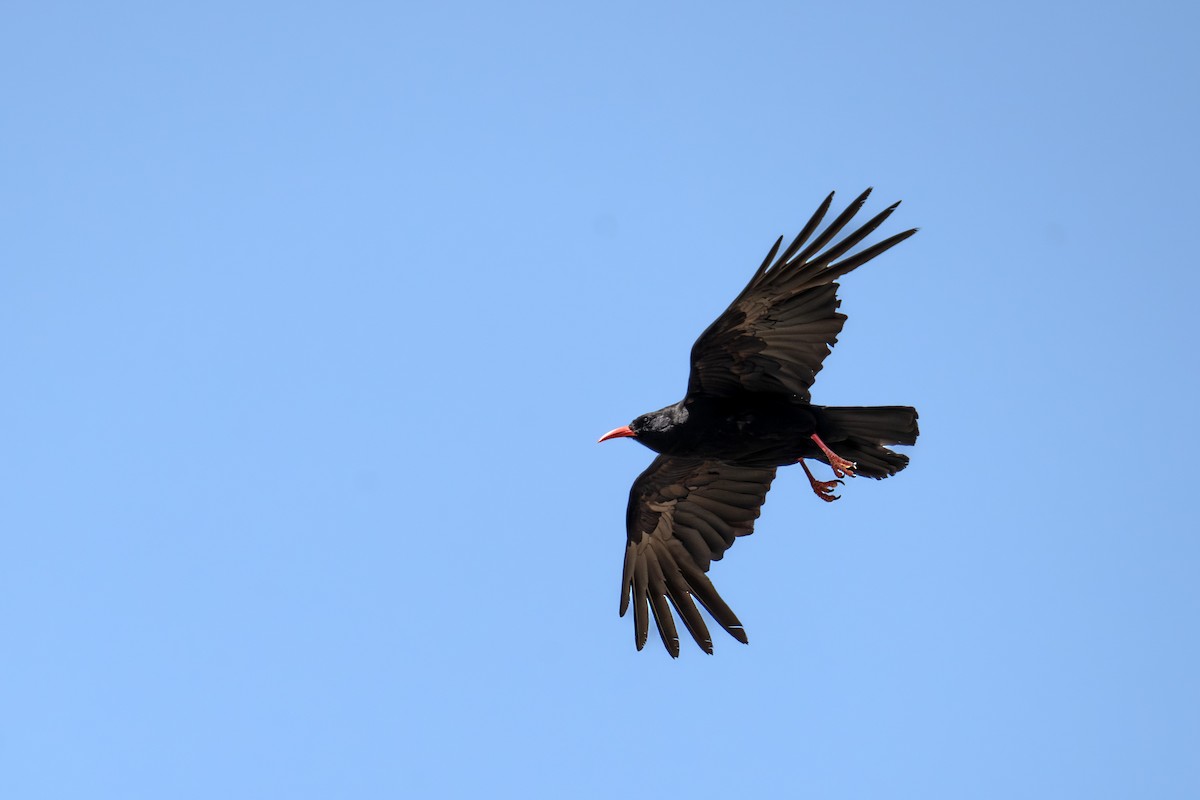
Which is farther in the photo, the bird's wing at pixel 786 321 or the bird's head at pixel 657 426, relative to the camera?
the bird's head at pixel 657 426

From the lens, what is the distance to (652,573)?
13.6 meters

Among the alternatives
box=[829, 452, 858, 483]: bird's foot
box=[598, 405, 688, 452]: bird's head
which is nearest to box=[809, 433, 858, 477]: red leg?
box=[829, 452, 858, 483]: bird's foot

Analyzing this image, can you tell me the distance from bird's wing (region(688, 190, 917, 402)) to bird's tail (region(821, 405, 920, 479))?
16.4 inches

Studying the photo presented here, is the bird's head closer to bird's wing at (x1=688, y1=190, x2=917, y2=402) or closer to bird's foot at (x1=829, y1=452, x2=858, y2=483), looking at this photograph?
bird's wing at (x1=688, y1=190, x2=917, y2=402)

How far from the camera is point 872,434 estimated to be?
1156 cm

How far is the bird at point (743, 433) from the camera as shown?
36.7 ft

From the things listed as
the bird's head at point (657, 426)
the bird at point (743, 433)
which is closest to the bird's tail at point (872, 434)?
the bird at point (743, 433)

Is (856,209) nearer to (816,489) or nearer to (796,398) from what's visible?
(796,398)

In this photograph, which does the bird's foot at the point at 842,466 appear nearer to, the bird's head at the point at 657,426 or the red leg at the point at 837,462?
the red leg at the point at 837,462

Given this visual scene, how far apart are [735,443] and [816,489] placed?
1.01 metres

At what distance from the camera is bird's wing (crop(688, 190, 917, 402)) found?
10945 millimetres

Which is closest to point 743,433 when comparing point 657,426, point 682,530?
point 657,426

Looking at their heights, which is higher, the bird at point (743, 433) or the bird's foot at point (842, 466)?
the bird at point (743, 433)

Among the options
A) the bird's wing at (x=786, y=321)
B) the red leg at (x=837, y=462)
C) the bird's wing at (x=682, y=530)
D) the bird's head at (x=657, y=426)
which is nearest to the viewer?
the bird's wing at (x=786, y=321)
